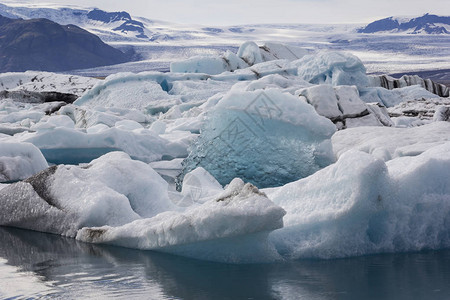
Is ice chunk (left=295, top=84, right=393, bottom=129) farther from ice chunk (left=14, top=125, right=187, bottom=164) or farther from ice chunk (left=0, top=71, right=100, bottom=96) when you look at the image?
ice chunk (left=0, top=71, right=100, bottom=96)

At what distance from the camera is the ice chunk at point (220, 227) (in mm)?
3498

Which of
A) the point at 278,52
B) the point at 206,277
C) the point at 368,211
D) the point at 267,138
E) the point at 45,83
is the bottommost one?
the point at 206,277

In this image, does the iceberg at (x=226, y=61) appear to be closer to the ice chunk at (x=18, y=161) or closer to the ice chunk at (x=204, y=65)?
the ice chunk at (x=204, y=65)

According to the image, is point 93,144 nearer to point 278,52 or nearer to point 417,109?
point 417,109

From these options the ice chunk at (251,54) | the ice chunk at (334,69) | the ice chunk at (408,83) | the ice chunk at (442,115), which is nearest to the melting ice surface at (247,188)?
the ice chunk at (442,115)

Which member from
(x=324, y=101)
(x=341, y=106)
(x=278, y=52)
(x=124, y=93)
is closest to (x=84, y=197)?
(x=324, y=101)

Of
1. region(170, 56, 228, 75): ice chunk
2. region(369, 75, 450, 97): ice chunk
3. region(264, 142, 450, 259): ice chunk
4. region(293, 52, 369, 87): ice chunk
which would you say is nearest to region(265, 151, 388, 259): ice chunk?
region(264, 142, 450, 259): ice chunk

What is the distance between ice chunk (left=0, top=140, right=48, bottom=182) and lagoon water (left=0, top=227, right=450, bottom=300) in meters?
3.00

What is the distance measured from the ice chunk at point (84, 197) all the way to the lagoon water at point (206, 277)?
466 mm

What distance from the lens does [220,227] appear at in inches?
140

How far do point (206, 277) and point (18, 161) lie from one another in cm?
429

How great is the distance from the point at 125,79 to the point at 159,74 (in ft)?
3.42

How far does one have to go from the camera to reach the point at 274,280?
340 cm

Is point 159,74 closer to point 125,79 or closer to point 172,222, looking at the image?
point 125,79
